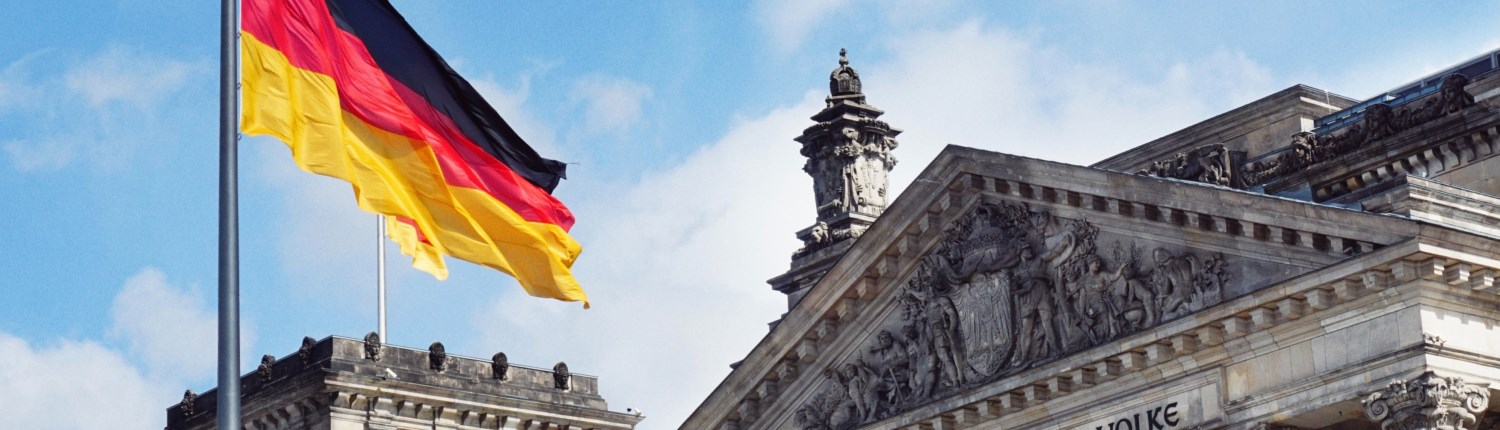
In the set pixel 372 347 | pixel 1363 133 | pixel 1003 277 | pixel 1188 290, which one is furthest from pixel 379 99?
pixel 372 347

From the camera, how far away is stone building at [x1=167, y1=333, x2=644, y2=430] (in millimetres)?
59188

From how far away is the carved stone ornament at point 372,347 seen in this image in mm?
59938

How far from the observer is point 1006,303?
140ft

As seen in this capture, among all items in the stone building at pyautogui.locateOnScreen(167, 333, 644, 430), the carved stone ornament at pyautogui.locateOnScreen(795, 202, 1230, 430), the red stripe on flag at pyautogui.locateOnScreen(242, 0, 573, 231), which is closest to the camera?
the red stripe on flag at pyautogui.locateOnScreen(242, 0, 573, 231)

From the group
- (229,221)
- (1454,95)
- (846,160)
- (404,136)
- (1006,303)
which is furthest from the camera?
(846,160)

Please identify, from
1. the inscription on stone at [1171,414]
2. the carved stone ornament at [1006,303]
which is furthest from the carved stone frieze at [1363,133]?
the inscription on stone at [1171,414]

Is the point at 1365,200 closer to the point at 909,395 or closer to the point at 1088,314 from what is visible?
the point at 1088,314

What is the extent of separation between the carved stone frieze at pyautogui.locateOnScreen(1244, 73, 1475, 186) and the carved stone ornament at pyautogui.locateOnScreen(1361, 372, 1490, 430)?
31.9 ft

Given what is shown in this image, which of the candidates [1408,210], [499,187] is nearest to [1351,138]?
[1408,210]

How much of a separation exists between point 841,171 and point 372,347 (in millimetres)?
12523

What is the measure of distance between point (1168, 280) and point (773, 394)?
10589 mm

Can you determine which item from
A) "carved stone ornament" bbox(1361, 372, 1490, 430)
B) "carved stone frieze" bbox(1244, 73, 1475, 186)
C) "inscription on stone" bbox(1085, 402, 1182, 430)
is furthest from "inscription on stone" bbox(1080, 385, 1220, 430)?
"carved stone frieze" bbox(1244, 73, 1475, 186)

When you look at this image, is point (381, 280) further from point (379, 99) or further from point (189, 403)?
point (379, 99)

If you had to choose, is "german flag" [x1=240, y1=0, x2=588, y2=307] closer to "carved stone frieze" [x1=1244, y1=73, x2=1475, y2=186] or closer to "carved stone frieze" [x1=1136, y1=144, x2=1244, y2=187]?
"carved stone frieze" [x1=1136, y1=144, x2=1244, y2=187]
